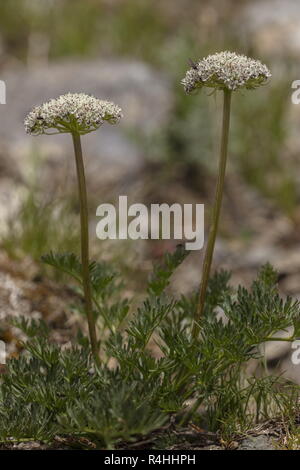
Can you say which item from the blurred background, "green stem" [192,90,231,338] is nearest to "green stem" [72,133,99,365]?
"green stem" [192,90,231,338]

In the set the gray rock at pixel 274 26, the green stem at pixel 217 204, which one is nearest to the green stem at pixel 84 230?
the green stem at pixel 217 204

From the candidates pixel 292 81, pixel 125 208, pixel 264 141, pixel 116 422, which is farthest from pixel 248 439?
pixel 292 81

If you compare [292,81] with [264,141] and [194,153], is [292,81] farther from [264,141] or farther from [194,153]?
[194,153]

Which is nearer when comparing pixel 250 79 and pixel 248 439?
pixel 250 79

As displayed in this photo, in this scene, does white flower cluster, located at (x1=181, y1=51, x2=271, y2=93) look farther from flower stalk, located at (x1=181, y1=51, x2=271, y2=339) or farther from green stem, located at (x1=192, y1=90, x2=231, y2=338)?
green stem, located at (x1=192, y1=90, x2=231, y2=338)

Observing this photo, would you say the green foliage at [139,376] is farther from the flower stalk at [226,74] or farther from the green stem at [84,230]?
the flower stalk at [226,74]

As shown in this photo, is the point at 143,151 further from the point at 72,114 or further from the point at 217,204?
the point at 72,114

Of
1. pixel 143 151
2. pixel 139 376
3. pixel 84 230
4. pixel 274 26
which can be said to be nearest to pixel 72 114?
pixel 84 230
